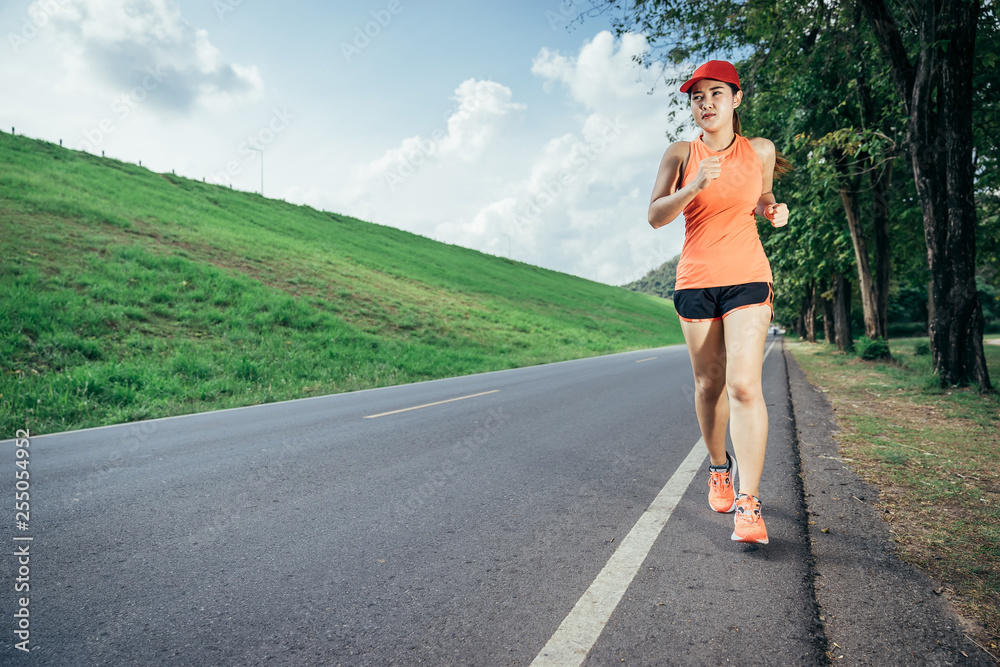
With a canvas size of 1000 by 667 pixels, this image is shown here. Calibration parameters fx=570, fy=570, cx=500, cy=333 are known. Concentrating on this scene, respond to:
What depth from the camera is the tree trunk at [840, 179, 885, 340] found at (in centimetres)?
1605

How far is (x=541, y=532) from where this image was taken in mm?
3156

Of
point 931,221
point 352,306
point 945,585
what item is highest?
point 931,221

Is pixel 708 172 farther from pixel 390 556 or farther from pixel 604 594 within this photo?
pixel 390 556

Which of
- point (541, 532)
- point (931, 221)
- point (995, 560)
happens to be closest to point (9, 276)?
point (541, 532)

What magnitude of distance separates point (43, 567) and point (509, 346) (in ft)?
67.2

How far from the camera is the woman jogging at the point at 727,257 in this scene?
2941mm

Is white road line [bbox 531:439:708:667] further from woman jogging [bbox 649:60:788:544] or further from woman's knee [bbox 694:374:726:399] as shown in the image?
woman's knee [bbox 694:374:726:399]

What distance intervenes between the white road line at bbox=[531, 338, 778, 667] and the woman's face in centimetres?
221

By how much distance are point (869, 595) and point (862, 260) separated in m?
16.9

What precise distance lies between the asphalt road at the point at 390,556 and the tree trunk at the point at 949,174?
18.4 ft

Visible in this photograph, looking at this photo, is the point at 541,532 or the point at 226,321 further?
the point at 226,321

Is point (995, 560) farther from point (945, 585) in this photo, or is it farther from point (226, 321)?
point (226, 321)

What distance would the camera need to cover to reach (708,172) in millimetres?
2756

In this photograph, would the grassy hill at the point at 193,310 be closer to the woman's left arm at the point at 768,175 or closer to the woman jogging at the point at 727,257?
the woman jogging at the point at 727,257
